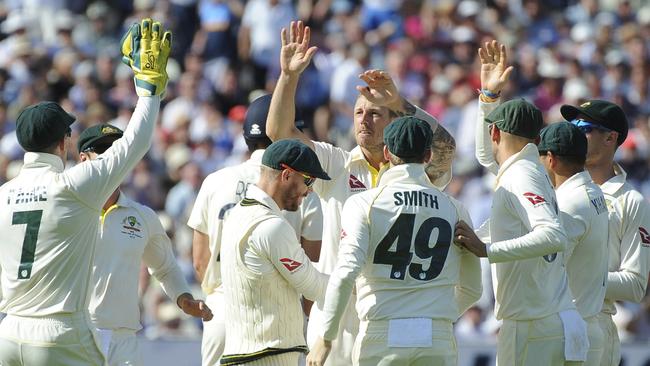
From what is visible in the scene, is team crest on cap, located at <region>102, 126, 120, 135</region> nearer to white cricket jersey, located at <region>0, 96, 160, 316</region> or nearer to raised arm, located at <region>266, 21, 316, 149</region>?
raised arm, located at <region>266, 21, 316, 149</region>

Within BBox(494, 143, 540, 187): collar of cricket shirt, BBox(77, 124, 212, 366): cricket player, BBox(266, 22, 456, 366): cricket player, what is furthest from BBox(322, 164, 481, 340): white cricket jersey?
BBox(77, 124, 212, 366): cricket player

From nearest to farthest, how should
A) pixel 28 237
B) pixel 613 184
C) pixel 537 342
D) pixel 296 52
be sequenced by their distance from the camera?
pixel 28 237
pixel 537 342
pixel 296 52
pixel 613 184

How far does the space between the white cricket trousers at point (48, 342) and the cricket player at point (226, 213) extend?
1490 millimetres

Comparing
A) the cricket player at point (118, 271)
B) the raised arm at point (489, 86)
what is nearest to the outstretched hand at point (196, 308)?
the cricket player at point (118, 271)

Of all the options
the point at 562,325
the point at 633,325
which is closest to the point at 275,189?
the point at 562,325

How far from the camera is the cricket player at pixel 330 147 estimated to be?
26.5 feet

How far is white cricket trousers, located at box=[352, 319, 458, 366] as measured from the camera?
275 inches

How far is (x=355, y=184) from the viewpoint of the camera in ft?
27.0

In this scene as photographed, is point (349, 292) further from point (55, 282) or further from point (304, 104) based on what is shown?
point (304, 104)

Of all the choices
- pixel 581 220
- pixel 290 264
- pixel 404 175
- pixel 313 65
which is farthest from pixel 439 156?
pixel 313 65

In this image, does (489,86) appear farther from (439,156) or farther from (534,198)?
(534,198)

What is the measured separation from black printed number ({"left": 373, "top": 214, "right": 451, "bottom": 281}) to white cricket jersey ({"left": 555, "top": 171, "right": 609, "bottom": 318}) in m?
1.10

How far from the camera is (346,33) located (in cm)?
1758

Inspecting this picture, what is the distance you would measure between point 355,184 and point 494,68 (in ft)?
3.82
